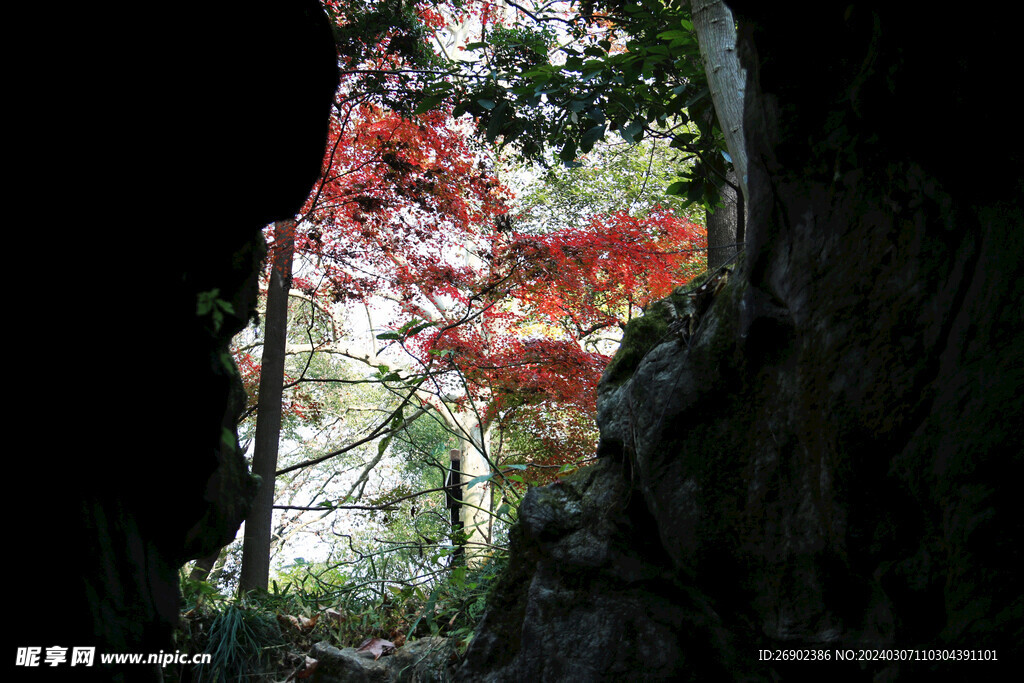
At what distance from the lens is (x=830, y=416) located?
204 centimetres

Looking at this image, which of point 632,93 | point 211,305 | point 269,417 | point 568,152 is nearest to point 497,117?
point 568,152

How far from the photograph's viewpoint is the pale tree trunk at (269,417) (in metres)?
5.37

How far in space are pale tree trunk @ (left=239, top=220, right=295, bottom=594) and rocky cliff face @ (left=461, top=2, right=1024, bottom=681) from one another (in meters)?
3.19

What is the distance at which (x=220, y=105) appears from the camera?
203 cm

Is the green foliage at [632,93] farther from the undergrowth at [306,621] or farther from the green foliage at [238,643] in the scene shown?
the green foliage at [238,643]

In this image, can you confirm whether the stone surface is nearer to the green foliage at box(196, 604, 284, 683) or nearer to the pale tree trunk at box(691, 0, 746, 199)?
the green foliage at box(196, 604, 284, 683)

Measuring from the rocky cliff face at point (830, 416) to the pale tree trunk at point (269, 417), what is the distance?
10.5 ft

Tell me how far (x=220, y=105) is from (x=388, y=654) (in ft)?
11.6

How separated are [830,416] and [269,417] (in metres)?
4.91

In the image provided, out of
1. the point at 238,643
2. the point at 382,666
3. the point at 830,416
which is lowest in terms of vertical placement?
the point at 382,666

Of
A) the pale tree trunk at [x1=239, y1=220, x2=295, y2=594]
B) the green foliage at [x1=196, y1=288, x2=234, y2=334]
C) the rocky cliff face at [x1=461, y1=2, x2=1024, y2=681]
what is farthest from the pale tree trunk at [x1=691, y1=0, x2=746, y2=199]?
the pale tree trunk at [x1=239, y1=220, x2=295, y2=594]

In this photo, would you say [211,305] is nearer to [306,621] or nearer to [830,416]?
[830,416]

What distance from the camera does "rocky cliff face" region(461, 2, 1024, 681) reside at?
1.65 m

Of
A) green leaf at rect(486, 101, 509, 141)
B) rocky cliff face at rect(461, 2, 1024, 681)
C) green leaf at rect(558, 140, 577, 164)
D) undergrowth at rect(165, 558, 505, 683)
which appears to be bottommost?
undergrowth at rect(165, 558, 505, 683)
